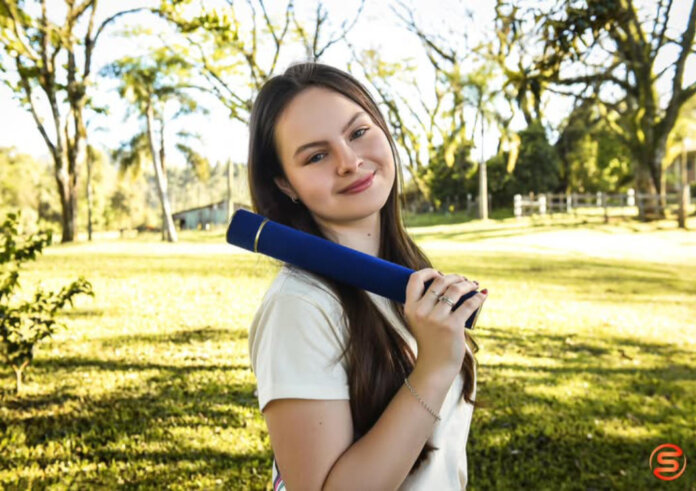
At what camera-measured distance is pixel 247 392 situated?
15.8 ft

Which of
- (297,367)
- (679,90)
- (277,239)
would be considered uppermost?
(679,90)

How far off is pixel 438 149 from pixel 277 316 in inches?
1523

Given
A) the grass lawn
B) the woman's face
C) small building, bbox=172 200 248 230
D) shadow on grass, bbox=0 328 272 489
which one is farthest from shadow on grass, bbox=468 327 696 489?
small building, bbox=172 200 248 230

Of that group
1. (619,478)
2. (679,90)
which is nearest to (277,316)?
(619,478)

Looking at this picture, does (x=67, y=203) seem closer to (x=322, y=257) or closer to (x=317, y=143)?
(x=317, y=143)

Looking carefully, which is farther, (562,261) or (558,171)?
(558,171)

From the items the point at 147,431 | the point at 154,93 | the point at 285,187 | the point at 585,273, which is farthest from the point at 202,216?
the point at 285,187

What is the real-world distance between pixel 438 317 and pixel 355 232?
0.45 meters

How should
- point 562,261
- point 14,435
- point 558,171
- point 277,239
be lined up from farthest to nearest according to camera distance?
point 558,171 < point 562,261 < point 14,435 < point 277,239

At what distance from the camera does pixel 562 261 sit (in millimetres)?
14367

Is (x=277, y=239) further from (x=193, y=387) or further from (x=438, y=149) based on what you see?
(x=438, y=149)

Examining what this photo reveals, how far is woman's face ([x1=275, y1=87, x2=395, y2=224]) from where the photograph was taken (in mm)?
1362

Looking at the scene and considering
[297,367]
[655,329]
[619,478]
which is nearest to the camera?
[297,367]

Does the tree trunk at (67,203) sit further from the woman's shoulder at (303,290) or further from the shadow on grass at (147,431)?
the woman's shoulder at (303,290)
